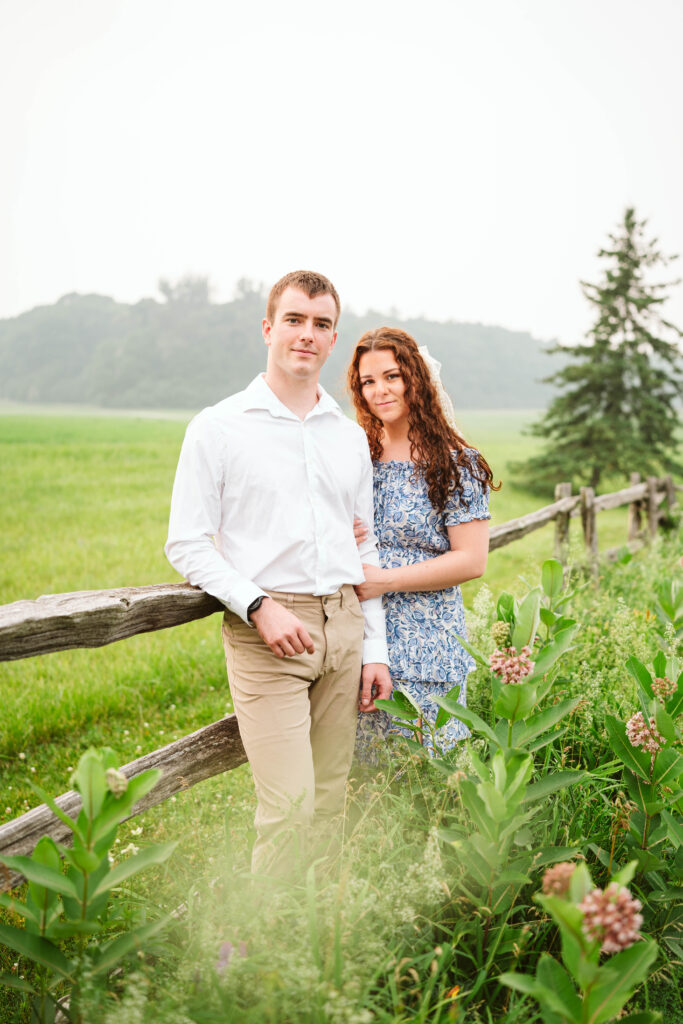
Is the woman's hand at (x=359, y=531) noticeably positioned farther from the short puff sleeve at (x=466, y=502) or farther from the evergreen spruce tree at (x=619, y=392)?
the evergreen spruce tree at (x=619, y=392)

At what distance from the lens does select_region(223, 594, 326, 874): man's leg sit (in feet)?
7.59

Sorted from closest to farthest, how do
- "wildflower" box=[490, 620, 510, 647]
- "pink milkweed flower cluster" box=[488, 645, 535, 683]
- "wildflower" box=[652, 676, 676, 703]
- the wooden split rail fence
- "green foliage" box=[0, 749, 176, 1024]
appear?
"green foliage" box=[0, 749, 176, 1024] → "pink milkweed flower cluster" box=[488, 645, 535, 683] → "wildflower" box=[490, 620, 510, 647] → the wooden split rail fence → "wildflower" box=[652, 676, 676, 703]

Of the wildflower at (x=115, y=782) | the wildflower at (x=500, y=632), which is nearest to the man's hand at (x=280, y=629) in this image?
the wildflower at (x=500, y=632)

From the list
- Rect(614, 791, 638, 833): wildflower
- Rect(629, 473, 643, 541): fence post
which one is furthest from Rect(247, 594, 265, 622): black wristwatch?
Rect(629, 473, 643, 541): fence post

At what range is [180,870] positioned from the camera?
113 inches

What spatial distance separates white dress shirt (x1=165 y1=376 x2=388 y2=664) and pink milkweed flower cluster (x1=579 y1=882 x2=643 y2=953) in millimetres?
1415

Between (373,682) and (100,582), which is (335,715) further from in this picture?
(100,582)

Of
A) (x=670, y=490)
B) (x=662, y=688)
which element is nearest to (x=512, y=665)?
(x=662, y=688)

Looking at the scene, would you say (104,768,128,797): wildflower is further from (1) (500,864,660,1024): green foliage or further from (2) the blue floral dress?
(2) the blue floral dress

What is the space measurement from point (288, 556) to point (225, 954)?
1.28m

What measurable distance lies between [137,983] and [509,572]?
388 inches

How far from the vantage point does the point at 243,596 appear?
234cm

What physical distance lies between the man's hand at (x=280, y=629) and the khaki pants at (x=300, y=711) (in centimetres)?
12

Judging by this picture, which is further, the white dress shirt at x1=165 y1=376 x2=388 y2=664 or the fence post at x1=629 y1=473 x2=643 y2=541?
the fence post at x1=629 y1=473 x2=643 y2=541
